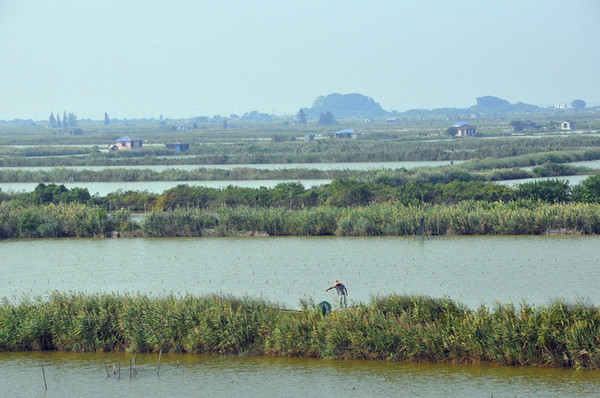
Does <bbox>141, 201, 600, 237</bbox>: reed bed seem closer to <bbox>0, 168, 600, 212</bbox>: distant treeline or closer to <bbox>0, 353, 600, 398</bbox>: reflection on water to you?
<bbox>0, 168, 600, 212</bbox>: distant treeline

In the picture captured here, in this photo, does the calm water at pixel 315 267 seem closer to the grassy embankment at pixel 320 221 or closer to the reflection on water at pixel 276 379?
the grassy embankment at pixel 320 221

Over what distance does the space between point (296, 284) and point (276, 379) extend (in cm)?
628

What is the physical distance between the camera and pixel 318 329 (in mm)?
13938

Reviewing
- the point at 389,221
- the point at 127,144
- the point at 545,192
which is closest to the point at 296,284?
the point at 389,221

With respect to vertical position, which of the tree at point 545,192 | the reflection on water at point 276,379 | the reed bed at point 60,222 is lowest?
the reflection on water at point 276,379

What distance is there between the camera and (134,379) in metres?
13.4

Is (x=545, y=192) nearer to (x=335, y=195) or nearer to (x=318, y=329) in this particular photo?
(x=335, y=195)

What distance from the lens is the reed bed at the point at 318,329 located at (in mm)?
12867

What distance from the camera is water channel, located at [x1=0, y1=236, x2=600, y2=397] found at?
41.9 feet

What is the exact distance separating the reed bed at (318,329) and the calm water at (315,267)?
2590 millimetres

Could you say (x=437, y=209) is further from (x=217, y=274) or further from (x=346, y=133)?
(x=346, y=133)

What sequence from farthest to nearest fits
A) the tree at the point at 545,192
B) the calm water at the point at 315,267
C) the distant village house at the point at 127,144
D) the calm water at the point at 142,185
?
1. the distant village house at the point at 127,144
2. the calm water at the point at 142,185
3. the tree at the point at 545,192
4. the calm water at the point at 315,267

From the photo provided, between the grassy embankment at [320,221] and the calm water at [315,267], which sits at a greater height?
the grassy embankment at [320,221]

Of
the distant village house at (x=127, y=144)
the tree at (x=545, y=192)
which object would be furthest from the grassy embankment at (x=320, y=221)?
the distant village house at (x=127, y=144)
